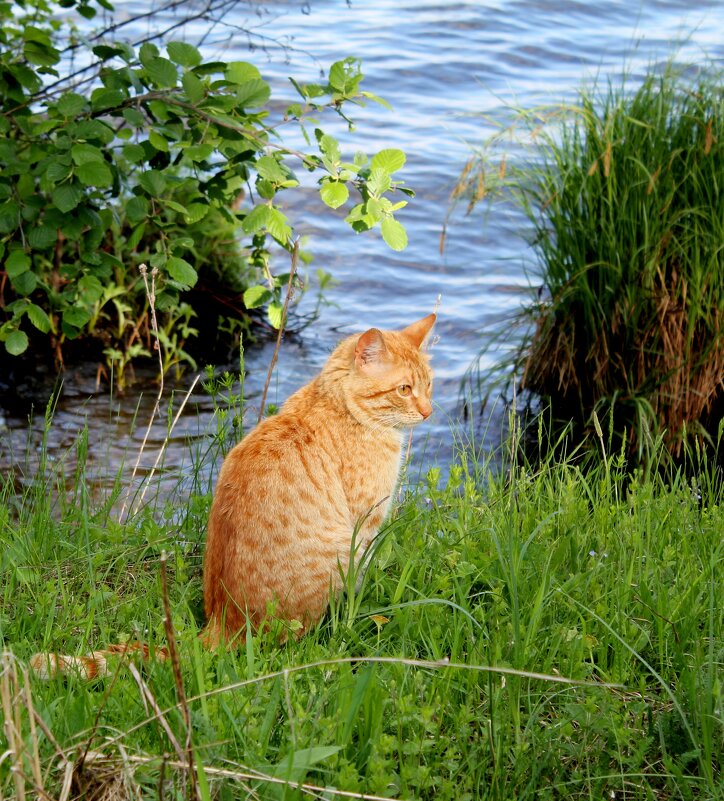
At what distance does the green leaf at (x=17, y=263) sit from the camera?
14.5 feet

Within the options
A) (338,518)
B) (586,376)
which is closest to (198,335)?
(586,376)

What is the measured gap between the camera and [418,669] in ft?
9.10

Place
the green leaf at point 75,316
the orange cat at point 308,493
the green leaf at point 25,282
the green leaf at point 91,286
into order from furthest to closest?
the green leaf at point 91,286 < the green leaf at point 75,316 < the green leaf at point 25,282 < the orange cat at point 308,493

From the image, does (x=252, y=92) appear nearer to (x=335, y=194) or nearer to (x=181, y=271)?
(x=335, y=194)

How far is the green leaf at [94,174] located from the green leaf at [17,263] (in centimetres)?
52

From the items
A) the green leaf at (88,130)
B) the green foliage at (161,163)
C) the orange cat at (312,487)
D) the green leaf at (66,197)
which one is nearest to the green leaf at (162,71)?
the green foliage at (161,163)

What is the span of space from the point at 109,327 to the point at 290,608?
437 centimetres

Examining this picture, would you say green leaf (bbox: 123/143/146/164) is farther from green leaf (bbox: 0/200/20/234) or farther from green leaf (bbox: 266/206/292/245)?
green leaf (bbox: 266/206/292/245)

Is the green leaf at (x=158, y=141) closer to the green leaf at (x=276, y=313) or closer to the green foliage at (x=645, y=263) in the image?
the green leaf at (x=276, y=313)

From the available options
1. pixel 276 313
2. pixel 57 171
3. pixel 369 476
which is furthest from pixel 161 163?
pixel 369 476

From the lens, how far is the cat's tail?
107 inches

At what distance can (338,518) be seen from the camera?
3.44 meters

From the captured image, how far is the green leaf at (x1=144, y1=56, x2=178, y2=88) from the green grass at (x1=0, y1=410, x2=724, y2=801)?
1569mm

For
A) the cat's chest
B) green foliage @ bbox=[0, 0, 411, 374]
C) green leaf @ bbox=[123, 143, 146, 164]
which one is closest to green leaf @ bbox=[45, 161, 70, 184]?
green foliage @ bbox=[0, 0, 411, 374]
